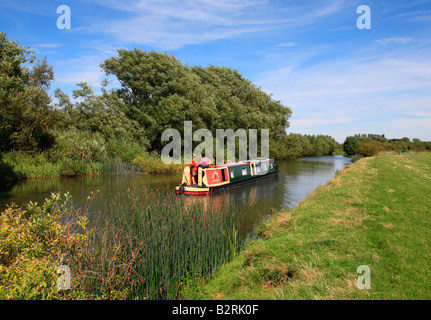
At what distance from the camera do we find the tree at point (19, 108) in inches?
588

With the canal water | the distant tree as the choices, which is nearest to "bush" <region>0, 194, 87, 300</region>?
the canal water

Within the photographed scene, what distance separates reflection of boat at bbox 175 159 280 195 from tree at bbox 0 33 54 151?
10384 millimetres

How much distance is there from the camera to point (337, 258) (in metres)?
4.23

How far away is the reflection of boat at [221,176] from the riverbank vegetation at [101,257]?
25.1 feet

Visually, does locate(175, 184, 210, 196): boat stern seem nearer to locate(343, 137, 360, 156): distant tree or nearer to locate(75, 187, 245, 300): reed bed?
locate(75, 187, 245, 300): reed bed

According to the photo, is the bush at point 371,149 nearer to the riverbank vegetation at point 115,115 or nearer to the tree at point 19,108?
the riverbank vegetation at point 115,115

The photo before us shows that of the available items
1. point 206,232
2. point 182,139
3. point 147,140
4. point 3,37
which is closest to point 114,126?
point 147,140

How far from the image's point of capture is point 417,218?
18.8ft

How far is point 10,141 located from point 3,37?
649cm

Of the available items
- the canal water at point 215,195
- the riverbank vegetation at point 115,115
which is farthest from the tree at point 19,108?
the canal water at point 215,195

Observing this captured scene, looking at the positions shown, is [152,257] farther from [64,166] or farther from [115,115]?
[115,115]

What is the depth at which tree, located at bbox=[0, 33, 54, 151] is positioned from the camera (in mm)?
14939

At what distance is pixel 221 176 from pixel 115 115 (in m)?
14.4
